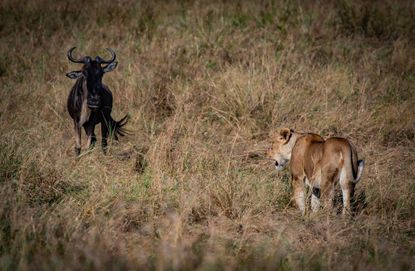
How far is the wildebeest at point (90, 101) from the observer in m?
7.99

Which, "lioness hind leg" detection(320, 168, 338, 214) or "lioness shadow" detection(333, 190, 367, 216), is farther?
"lioness shadow" detection(333, 190, 367, 216)

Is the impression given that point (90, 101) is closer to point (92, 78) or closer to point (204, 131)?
point (92, 78)

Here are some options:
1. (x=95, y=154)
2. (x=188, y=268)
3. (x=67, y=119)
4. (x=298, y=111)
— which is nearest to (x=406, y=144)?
(x=298, y=111)

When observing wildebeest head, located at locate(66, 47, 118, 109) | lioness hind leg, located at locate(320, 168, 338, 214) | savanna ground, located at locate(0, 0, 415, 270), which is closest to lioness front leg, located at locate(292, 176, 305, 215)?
savanna ground, located at locate(0, 0, 415, 270)

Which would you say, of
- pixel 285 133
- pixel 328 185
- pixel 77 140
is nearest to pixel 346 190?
pixel 328 185

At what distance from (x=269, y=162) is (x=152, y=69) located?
3.34 m

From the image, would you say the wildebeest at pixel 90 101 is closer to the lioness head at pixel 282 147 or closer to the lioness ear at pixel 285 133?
the lioness head at pixel 282 147

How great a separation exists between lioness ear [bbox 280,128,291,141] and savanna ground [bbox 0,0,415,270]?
1.61ft

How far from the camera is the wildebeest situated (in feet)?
26.2

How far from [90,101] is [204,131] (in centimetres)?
150

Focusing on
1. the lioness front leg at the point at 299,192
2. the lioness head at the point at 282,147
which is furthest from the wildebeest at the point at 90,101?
the lioness front leg at the point at 299,192

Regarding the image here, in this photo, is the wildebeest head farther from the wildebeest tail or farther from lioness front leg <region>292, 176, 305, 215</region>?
lioness front leg <region>292, 176, 305, 215</region>

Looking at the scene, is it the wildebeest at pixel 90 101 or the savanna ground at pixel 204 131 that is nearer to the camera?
the savanna ground at pixel 204 131

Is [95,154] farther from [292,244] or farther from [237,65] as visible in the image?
[237,65]
